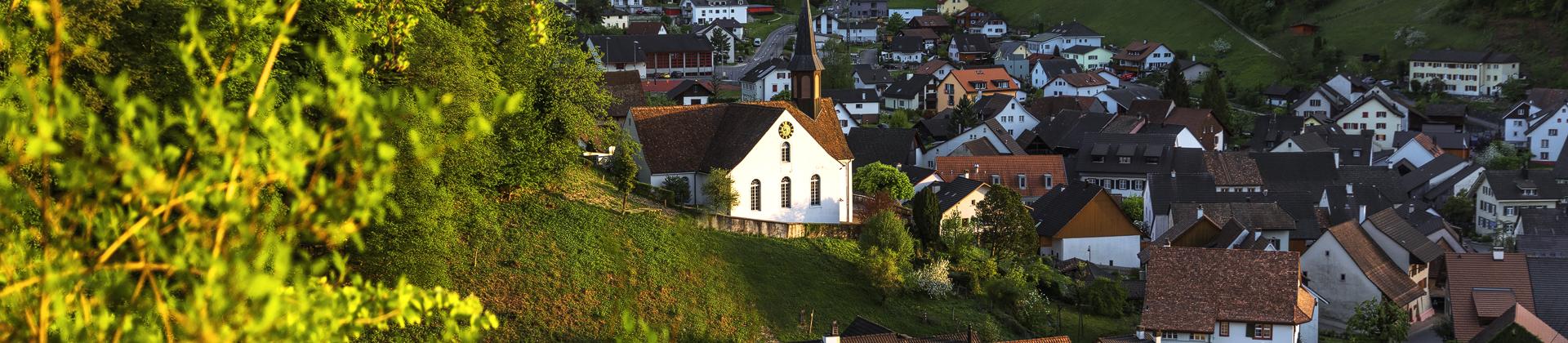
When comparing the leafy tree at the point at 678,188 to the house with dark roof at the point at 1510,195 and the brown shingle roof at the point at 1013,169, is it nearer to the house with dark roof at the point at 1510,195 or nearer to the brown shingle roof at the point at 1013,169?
the brown shingle roof at the point at 1013,169

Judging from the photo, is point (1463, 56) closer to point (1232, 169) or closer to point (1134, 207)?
point (1232, 169)

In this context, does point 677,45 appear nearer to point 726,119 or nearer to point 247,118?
point 726,119

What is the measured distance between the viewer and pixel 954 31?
4862 inches

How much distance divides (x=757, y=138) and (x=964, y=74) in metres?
56.3

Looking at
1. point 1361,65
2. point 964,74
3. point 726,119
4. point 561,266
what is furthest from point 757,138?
point 1361,65

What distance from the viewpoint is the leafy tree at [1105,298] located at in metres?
32.6

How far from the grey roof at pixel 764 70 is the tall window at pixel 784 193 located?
48334 mm

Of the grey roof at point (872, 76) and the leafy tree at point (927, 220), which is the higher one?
the grey roof at point (872, 76)

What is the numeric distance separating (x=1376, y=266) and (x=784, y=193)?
1614 centimetres

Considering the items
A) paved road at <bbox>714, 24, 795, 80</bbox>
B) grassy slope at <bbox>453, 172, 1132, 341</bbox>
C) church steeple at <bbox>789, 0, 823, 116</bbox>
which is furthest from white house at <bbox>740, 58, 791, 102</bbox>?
grassy slope at <bbox>453, 172, 1132, 341</bbox>

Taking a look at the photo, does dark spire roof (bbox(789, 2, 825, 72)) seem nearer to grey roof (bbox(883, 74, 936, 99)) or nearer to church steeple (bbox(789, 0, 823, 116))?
church steeple (bbox(789, 0, 823, 116))

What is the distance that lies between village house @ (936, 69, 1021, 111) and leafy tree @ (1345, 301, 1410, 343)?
48.7m

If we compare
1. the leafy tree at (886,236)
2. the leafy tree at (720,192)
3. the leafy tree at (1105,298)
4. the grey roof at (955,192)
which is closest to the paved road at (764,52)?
the grey roof at (955,192)

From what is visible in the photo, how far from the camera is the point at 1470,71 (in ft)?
285
